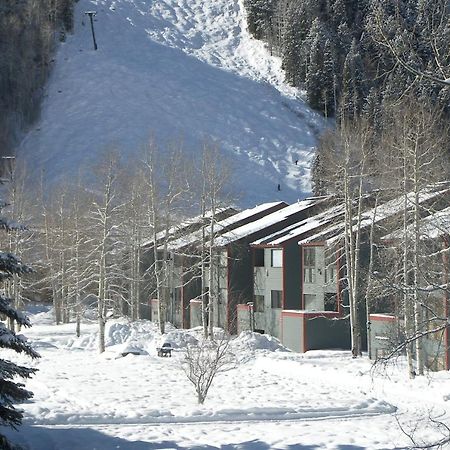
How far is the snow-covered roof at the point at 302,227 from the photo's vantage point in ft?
128

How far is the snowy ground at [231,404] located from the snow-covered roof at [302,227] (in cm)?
720

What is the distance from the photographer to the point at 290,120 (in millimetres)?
90438

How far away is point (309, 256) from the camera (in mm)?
39531

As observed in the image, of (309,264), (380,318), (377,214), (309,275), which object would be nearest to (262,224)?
(309,264)

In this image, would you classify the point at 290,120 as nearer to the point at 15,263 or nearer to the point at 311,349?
the point at 311,349

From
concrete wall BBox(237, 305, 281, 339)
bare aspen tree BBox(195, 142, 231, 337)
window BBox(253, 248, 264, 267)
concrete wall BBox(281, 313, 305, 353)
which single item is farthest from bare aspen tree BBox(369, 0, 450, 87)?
window BBox(253, 248, 264, 267)

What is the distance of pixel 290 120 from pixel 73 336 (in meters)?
54.1

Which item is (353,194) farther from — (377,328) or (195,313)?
(195,313)

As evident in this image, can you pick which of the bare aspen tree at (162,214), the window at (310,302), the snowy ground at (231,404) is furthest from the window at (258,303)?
the snowy ground at (231,404)

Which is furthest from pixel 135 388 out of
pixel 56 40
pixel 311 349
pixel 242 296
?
pixel 56 40

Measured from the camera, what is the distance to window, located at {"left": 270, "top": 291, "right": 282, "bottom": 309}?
41594 millimetres

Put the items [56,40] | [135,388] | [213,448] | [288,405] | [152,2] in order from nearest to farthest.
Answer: [213,448] < [288,405] < [135,388] < [56,40] < [152,2]

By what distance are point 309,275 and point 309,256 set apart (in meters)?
0.98

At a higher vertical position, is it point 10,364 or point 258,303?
point 258,303
